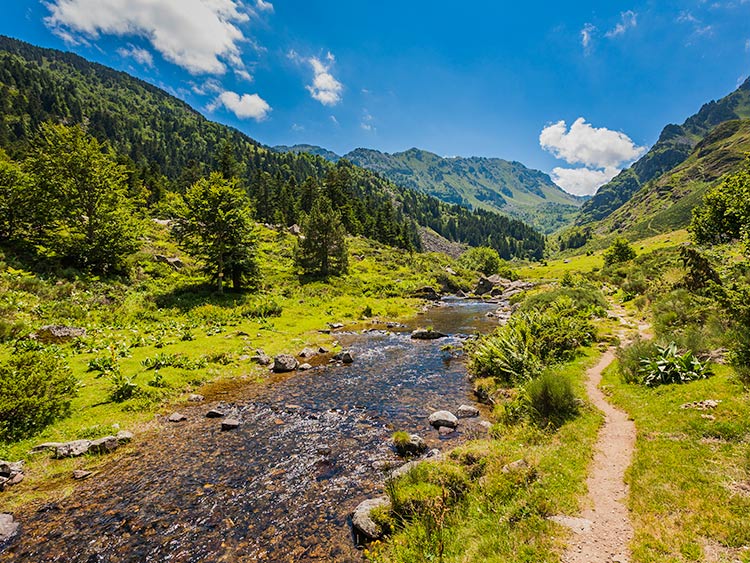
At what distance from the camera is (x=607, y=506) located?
7574 mm

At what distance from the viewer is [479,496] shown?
877cm

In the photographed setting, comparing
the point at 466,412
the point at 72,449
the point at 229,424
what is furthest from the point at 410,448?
the point at 72,449

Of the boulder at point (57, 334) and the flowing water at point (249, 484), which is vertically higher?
the boulder at point (57, 334)

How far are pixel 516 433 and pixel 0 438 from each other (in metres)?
17.2

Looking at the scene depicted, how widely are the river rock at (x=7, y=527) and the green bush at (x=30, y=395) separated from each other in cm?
370

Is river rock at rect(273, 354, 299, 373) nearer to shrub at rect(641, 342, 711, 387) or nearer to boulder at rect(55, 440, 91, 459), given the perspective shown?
boulder at rect(55, 440, 91, 459)

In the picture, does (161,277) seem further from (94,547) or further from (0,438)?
(94,547)

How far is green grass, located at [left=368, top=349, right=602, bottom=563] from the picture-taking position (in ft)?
22.1

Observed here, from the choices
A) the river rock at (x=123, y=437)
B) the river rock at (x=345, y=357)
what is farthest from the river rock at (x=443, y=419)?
the river rock at (x=123, y=437)

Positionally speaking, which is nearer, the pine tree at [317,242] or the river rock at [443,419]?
the river rock at [443,419]

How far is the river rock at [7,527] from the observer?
26.4 ft

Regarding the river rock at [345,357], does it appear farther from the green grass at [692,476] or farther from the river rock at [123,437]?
the green grass at [692,476]

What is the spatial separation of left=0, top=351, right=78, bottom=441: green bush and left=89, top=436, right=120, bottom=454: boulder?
2.10 meters

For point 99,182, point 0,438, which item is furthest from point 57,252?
point 0,438
